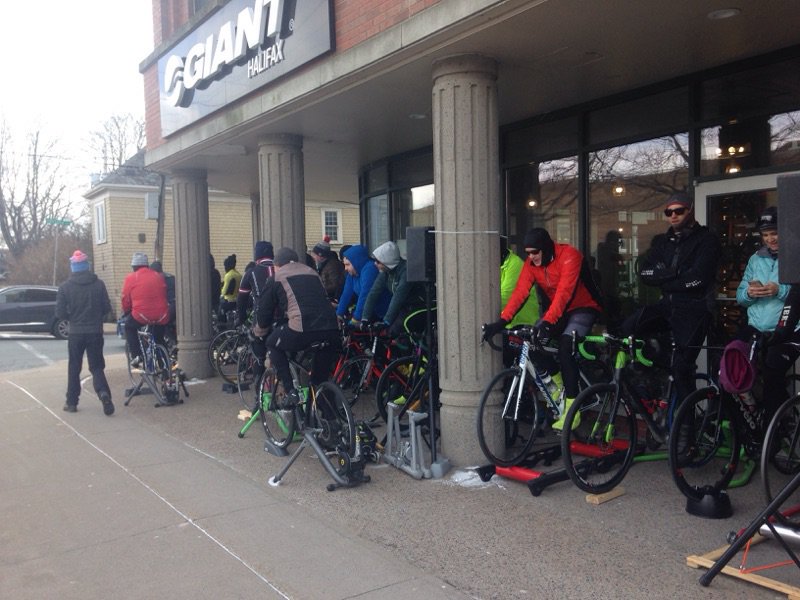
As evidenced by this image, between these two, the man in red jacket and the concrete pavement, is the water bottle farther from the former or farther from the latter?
the man in red jacket

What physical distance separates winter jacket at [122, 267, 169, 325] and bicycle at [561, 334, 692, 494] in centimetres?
595

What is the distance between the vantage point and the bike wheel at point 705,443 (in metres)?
4.79

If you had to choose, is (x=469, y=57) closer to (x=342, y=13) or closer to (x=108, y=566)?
(x=342, y=13)

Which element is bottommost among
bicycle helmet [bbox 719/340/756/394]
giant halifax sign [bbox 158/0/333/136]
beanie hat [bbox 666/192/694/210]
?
bicycle helmet [bbox 719/340/756/394]

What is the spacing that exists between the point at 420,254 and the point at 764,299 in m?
2.59

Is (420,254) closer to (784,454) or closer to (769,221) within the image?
(769,221)

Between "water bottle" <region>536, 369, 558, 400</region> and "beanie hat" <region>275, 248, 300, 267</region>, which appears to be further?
"beanie hat" <region>275, 248, 300, 267</region>

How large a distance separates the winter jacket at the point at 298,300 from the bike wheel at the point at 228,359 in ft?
14.0

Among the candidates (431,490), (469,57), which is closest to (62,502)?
(431,490)

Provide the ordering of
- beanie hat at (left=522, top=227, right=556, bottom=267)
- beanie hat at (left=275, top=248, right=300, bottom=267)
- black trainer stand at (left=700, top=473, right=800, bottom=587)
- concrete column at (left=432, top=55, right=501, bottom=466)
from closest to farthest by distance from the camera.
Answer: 1. black trainer stand at (left=700, top=473, right=800, bottom=587)
2. beanie hat at (left=522, top=227, right=556, bottom=267)
3. concrete column at (left=432, top=55, right=501, bottom=466)
4. beanie hat at (left=275, top=248, right=300, bottom=267)

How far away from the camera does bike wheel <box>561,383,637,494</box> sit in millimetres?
5148

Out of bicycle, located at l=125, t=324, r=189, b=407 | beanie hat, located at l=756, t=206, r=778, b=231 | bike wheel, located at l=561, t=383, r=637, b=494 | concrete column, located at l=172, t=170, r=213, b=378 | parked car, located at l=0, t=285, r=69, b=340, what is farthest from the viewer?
parked car, located at l=0, t=285, r=69, b=340

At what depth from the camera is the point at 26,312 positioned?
22.9 meters

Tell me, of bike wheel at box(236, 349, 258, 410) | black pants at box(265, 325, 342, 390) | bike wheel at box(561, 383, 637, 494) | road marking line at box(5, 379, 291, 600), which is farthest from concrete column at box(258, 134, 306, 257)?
bike wheel at box(561, 383, 637, 494)
